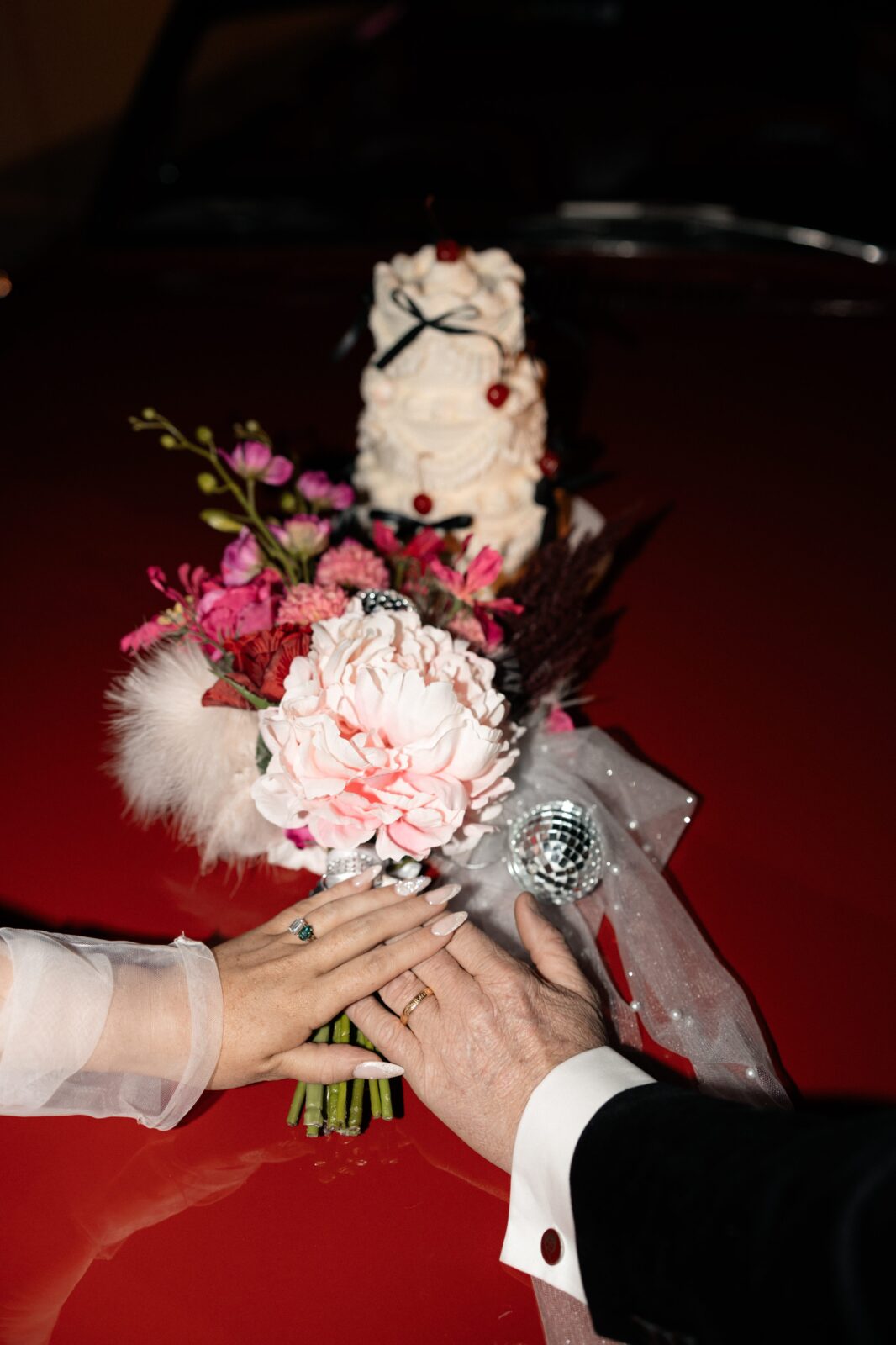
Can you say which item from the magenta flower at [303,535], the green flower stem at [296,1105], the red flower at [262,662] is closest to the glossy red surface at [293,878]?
the green flower stem at [296,1105]

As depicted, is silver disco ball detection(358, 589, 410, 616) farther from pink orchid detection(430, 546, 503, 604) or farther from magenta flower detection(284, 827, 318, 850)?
magenta flower detection(284, 827, 318, 850)

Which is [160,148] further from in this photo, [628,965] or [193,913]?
[628,965]

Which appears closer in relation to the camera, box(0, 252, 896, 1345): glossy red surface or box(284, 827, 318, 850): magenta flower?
box(0, 252, 896, 1345): glossy red surface

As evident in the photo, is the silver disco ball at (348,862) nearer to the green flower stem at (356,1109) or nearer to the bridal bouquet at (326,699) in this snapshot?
the bridal bouquet at (326,699)

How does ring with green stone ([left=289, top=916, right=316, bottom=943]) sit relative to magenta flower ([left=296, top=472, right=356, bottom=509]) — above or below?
below

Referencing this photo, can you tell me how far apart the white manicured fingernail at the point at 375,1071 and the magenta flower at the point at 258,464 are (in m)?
0.59

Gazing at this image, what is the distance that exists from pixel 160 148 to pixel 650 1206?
2252 millimetres

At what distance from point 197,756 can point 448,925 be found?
0.31m

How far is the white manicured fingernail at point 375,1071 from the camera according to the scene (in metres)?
0.84

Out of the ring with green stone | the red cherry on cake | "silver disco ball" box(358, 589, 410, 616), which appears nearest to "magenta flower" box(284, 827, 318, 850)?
the ring with green stone

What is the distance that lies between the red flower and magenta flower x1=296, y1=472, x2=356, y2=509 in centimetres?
27

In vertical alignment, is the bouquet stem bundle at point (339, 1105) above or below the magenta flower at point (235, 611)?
below

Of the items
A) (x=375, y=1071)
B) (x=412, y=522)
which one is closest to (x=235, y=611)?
(x=412, y=522)

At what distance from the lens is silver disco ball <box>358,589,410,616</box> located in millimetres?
933
